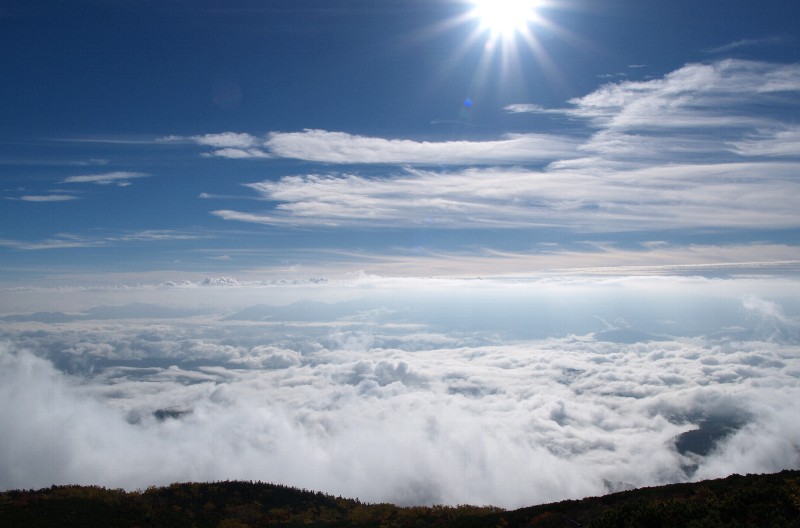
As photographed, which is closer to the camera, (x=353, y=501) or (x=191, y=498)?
(x=191, y=498)

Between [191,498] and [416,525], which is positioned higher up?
[416,525]

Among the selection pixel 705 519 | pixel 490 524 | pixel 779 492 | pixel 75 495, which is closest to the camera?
pixel 705 519

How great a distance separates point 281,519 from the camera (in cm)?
7506

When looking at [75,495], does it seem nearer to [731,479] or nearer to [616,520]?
[616,520]

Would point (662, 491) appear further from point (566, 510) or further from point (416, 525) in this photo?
point (416, 525)

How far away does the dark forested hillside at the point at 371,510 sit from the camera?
79.4 feet

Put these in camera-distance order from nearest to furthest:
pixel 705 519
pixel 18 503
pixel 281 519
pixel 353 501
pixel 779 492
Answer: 1. pixel 705 519
2. pixel 779 492
3. pixel 18 503
4. pixel 281 519
5. pixel 353 501

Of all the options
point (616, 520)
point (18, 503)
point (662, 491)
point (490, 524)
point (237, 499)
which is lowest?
point (237, 499)

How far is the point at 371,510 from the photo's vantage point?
7331 cm

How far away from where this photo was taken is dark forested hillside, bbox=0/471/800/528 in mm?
24203

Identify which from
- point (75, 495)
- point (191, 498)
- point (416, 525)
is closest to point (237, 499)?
point (191, 498)

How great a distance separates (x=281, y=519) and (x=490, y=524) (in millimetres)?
49210

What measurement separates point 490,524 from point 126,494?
59.9 meters

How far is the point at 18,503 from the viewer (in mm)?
56250
